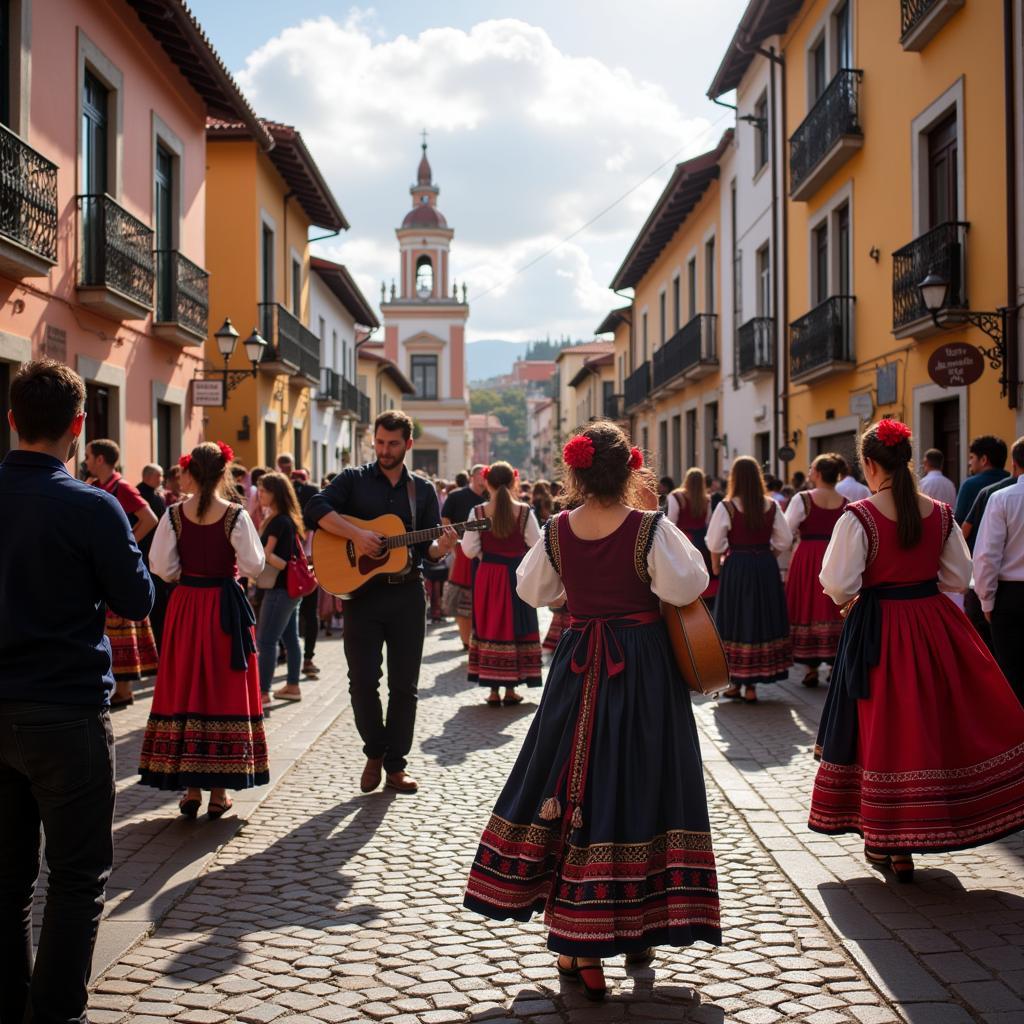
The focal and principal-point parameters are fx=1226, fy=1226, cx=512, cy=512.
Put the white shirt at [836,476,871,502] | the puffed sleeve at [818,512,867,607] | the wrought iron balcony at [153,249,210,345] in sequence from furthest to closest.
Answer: the wrought iron balcony at [153,249,210,345] < the white shirt at [836,476,871,502] < the puffed sleeve at [818,512,867,607]

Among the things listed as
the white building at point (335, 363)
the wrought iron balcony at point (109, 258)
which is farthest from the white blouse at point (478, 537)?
the white building at point (335, 363)

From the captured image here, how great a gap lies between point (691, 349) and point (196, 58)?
14.6 metres

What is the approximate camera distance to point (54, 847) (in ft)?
10.9

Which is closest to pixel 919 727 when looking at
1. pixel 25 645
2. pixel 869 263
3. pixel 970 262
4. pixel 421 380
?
pixel 25 645

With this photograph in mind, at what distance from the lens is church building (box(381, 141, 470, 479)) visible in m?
67.4

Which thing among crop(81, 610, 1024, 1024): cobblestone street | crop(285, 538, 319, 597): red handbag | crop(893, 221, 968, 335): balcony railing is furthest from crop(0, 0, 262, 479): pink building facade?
crop(893, 221, 968, 335): balcony railing

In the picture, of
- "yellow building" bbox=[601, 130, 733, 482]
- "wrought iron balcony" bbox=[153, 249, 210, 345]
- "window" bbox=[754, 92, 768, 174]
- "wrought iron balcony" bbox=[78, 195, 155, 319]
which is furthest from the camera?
"yellow building" bbox=[601, 130, 733, 482]

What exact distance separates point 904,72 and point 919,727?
1195 cm

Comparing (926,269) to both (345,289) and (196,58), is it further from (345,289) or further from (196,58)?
(345,289)

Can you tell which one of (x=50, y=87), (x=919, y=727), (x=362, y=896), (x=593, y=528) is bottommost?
(x=362, y=896)

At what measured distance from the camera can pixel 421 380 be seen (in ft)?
232

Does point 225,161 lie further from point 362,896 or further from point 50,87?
point 362,896

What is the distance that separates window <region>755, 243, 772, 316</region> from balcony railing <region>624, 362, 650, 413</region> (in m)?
11.9

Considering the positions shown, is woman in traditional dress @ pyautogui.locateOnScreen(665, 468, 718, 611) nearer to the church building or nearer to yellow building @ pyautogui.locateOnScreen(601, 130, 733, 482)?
yellow building @ pyautogui.locateOnScreen(601, 130, 733, 482)
